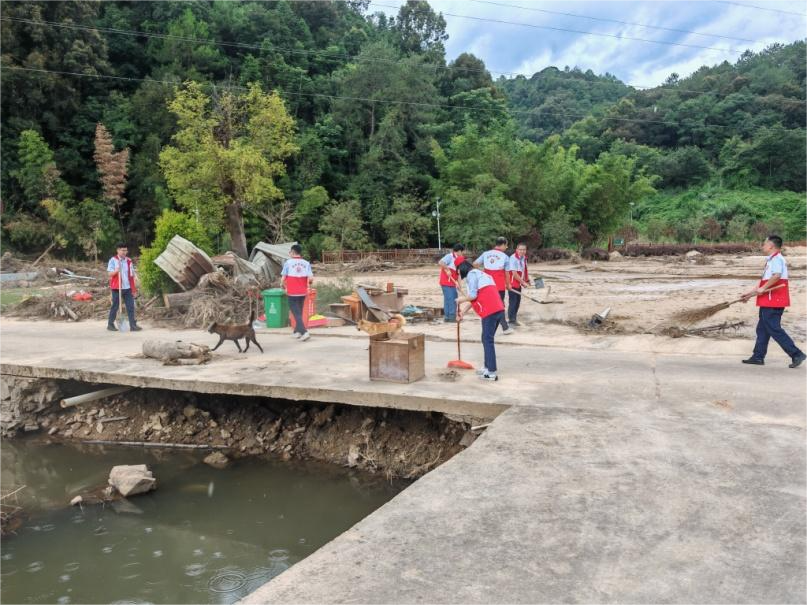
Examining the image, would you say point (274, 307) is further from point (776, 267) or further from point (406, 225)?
point (406, 225)

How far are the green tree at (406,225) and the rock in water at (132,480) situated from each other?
102 ft

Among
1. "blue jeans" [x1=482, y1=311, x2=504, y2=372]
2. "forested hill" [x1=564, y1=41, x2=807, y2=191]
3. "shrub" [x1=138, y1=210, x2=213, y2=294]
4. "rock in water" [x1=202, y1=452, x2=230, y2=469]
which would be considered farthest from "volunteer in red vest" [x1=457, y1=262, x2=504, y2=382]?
"forested hill" [x1=564, y1=41, x2=807, y2=191]

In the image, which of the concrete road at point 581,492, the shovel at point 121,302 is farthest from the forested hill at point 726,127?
the concrete road at point 581,492

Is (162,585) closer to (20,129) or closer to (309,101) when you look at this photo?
(20,129)

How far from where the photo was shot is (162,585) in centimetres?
427

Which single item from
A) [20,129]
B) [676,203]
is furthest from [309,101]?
[676,203]

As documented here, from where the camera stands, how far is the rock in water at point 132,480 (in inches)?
225

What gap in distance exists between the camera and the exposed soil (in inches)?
243

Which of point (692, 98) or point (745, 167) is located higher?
point (692, 98)

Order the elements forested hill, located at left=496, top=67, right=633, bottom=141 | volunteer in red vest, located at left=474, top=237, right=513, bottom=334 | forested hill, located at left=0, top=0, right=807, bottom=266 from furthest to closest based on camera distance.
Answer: forested hill, located at left=496, top=67, right=633, bottom=141
forested hill, located at left=0, top=0, right=807, bottom=266
volunteer in red vest, located at left=474, top=237, right=513, bottom=334

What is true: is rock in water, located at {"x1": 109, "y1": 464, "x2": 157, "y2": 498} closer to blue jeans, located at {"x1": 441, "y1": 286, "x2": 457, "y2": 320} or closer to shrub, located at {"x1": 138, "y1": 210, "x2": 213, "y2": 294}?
blue jeans, located at {"x1": 441, "y1": 286, "x2": 457, "y2": 320}

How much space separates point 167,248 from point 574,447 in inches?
404

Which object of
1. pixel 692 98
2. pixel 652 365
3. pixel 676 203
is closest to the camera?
pixel 652 365

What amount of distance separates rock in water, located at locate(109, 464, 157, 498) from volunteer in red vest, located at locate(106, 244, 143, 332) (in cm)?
523
